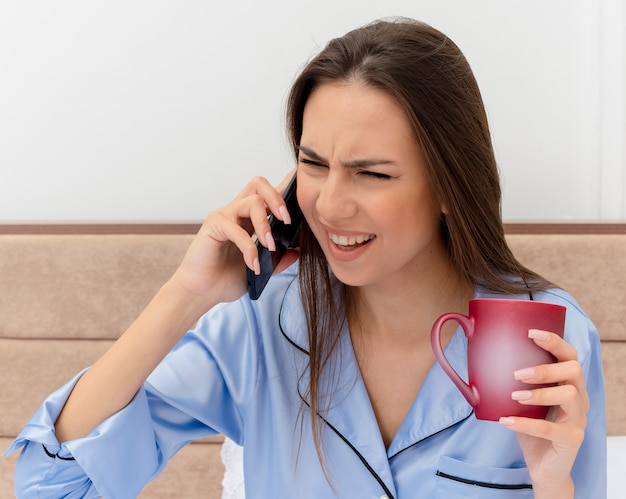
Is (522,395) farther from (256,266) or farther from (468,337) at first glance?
(256,266)

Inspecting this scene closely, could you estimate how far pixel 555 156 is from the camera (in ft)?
7.07

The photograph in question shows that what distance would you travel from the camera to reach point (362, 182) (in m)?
1.07

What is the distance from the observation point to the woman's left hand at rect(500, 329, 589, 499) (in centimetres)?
86

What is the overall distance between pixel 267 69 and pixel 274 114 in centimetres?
13

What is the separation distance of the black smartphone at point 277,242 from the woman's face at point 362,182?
0.27ft

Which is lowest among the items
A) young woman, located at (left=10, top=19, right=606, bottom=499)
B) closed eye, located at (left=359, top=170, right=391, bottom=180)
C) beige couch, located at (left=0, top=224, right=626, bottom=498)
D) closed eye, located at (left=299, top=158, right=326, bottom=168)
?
beige couch, located at (left=0, top=224, right=626, bottom=498)

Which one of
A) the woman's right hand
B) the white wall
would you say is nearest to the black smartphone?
the woman's right hand

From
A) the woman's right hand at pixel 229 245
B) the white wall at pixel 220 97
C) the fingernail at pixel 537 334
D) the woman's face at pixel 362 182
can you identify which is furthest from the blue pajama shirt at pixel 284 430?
Answer: the white wall at pixel 220 97

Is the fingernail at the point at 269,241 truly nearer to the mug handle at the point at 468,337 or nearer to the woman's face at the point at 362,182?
the woman's face at the point at 362,182

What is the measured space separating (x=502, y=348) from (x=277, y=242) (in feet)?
1.56

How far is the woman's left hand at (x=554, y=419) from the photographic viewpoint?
86 cm

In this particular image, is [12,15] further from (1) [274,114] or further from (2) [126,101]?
(1) [274,114]

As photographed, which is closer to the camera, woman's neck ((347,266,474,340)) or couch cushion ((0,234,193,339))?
woman's neck ((347,266,474,340))

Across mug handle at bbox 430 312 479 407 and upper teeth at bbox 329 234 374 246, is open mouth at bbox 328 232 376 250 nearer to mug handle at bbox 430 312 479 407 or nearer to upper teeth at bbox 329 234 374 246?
upper teeth at bbox 329 234 374 246
